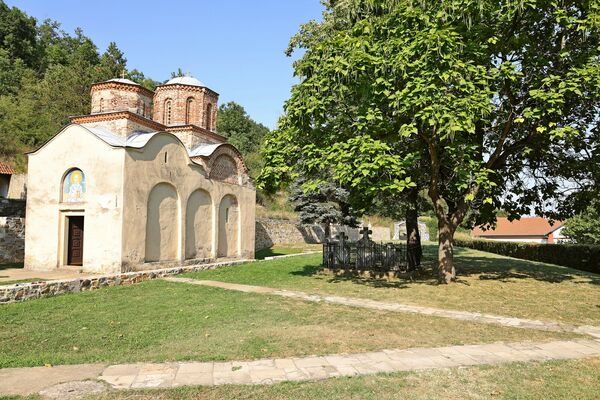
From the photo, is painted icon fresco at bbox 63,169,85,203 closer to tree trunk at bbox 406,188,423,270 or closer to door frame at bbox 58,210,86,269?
door frame at bbox 58,210,86,269

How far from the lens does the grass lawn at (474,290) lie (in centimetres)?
938

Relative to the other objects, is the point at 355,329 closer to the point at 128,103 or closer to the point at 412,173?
the point at 412,173

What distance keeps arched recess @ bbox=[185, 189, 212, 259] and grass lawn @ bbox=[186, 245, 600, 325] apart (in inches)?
104

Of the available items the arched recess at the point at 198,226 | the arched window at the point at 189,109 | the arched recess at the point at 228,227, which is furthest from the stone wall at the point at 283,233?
the arched window at the point at 189,109

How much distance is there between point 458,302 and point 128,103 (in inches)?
670

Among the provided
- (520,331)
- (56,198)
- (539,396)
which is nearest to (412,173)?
(520,331)

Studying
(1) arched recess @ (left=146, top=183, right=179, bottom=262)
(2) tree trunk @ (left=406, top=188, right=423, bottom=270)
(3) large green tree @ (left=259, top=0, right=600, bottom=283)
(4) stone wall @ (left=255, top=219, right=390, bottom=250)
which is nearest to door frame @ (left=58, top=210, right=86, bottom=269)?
(1) arched recess @ (left=146, top=183, right=179, bottom=262)

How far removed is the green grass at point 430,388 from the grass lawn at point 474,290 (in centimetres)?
400

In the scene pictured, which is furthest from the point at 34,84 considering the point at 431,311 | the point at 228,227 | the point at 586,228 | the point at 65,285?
the point at 586,228

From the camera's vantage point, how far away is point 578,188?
14375 mm

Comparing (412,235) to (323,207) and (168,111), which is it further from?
(323,207)

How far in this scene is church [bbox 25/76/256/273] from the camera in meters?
15.2

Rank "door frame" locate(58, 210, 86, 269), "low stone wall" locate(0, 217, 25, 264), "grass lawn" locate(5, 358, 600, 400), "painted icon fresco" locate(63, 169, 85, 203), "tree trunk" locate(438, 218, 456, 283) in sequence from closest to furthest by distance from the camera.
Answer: "grass lawn" locate(5, 358, 600, 400) → "tree trunk" locate(438, 218, 456, 283) → "painted icon fresco" locate(63, 169, 85, 203) → "door frame" locate(58, 210, 86, 269) → "low stone wall" locate(0, 217, 25, 264)

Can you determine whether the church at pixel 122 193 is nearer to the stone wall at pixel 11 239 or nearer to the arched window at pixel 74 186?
the arched window at pixel 74 186
